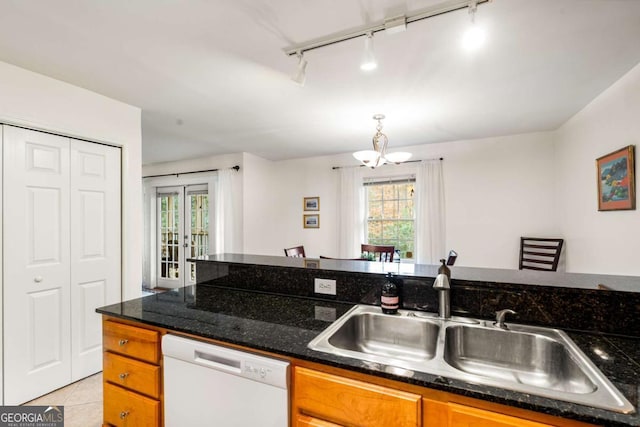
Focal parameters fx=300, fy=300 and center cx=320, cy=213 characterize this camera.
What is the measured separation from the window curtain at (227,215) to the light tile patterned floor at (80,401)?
8.17 ft

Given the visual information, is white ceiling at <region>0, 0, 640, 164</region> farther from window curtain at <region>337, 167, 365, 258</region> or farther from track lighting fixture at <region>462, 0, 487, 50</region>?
window curtain at <region>337, 167, 365, 258</region>

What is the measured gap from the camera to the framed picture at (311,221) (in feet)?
16.4

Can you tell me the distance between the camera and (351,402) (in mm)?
948

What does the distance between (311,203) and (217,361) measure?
3.94m

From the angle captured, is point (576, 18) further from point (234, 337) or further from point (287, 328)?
point (234, 337)

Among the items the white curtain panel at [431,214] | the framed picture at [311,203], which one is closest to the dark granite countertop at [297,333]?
the white curtain panel at [431,214]

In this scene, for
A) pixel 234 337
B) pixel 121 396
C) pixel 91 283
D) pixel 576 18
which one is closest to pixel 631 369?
pixel 234 337

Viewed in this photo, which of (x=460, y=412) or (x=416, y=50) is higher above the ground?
(x=416, y=50)

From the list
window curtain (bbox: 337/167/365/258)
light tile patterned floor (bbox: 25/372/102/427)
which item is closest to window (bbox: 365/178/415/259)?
window curtain (bbox: 337/167/365/258)

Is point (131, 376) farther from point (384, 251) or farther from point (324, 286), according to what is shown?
point (384, 251)

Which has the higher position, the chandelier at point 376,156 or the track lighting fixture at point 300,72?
the track lighting fixture at point 300,72

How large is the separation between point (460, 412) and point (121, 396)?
1.50m

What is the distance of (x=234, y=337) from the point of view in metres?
1.15

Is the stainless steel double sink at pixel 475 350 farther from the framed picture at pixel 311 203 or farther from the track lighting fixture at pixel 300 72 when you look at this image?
the framed picture at pixel 311 203
